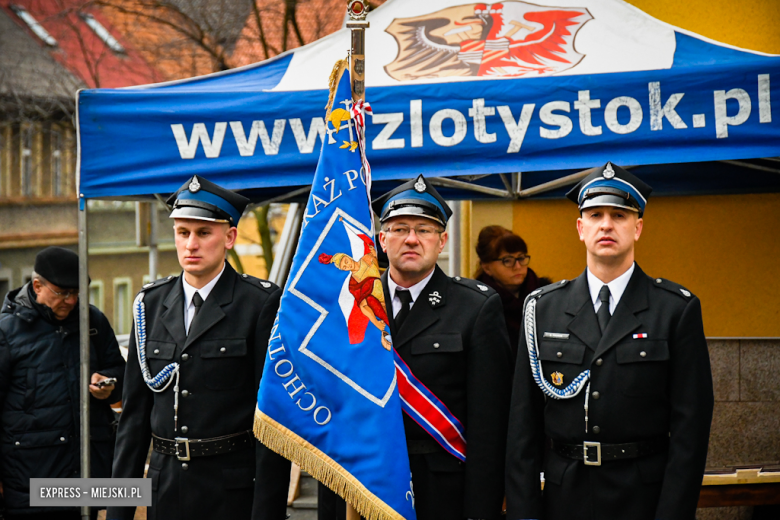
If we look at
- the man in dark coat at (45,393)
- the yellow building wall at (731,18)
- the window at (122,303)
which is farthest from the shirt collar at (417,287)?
the window at (122,303)

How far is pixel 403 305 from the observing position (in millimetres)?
3367

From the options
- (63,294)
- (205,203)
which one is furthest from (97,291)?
(205,203)

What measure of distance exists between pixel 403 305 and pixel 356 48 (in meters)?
1.03

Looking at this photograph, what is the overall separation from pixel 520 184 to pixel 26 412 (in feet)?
11.0

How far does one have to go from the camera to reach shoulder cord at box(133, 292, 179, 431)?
131 inches

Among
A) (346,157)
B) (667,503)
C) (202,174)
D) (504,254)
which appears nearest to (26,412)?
(202,174)

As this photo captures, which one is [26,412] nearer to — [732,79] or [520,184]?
[520,184]

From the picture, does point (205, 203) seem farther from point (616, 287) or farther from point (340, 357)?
point (616, 287)

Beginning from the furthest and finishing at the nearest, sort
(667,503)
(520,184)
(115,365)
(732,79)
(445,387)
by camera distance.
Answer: (520,184), (115,365), (732,79), (445,387), (667,503)

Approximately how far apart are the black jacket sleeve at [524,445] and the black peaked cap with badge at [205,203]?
132 cm

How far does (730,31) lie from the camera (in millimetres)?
5965

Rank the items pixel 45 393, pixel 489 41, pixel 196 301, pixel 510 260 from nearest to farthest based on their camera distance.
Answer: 1. pixel 196 301
2. pixel 45 393
3. pixel 489 41
4. pixel 510 260

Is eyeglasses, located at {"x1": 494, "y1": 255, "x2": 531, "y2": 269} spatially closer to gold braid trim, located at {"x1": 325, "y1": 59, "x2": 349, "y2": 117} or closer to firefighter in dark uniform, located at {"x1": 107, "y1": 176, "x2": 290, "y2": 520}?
firefighter in dark uniform, located at {"x1": 107, "y1": 176, "x2": 290, "y2": 520}

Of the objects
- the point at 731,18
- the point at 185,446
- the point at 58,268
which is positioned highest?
the point at 731,18
